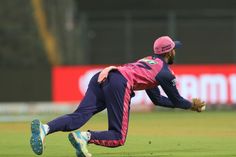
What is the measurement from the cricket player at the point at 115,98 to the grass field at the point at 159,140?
95 cm

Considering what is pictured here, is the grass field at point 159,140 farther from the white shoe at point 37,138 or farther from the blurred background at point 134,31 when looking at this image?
the blurred background at point 134,31

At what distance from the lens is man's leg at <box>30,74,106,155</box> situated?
31.5 feet

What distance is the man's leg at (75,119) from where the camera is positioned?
960 centimetres

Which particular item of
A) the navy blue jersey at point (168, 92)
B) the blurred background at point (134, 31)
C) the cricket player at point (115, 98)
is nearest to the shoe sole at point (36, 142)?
the cricket player at point (115, 98)

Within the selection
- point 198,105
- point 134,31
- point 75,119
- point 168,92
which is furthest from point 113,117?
point 134,31

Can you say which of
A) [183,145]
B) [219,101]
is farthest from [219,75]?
[183,145]

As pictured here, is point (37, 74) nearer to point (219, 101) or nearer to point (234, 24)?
point (219, 101)

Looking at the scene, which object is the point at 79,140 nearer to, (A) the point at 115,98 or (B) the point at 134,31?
(A) the point at 115,98

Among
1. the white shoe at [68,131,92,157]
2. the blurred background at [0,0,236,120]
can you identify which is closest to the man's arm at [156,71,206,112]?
the white shoe at [68,131,92,157]

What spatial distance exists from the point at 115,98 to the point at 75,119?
2.08 feet

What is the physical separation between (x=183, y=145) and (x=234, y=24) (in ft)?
57.3

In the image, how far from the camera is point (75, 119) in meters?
10.0

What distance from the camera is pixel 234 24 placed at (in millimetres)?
29328

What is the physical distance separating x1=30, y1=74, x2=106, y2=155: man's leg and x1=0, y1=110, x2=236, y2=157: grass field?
0.92 metres
